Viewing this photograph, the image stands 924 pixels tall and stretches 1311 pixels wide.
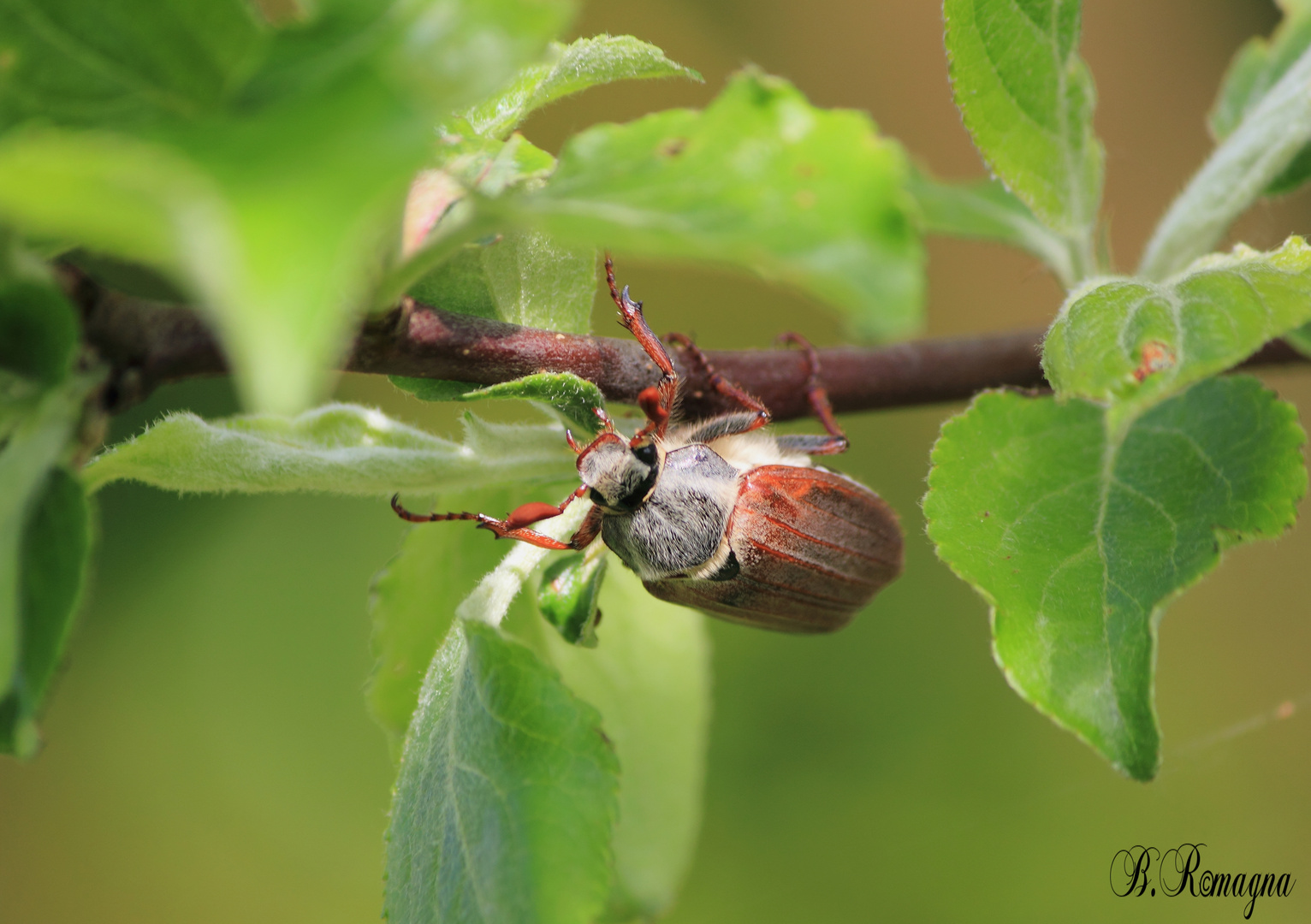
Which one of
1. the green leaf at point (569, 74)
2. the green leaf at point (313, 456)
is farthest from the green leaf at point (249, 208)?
the green leaf at point (569, 74)

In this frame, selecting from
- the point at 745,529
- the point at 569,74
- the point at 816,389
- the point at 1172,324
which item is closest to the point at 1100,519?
the point at 1172,324

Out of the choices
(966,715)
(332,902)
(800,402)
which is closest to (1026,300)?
(966,715)

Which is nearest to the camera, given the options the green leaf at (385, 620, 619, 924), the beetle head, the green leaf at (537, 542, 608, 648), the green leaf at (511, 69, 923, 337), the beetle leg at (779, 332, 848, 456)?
the green leaf at (511, 69, 923, 337)

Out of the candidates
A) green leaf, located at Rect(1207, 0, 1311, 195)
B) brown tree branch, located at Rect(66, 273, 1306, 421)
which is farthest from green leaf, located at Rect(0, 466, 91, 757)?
green leaf, located at Rect(1207, 0, 1311, 195)

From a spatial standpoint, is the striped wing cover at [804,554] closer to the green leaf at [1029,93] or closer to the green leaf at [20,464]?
the green leaf at [1029,93]

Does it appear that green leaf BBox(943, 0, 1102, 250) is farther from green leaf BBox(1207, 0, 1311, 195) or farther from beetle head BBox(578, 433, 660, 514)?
beetle head BBox(578, 433, 660, 514)

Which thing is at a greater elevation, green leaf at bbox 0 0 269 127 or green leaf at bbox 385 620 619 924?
green leaf at bbox 0 0 269 127

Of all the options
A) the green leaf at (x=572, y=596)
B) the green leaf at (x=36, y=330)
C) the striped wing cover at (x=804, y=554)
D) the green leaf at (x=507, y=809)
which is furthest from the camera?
the striped wing cover at (x=804, y=554)
